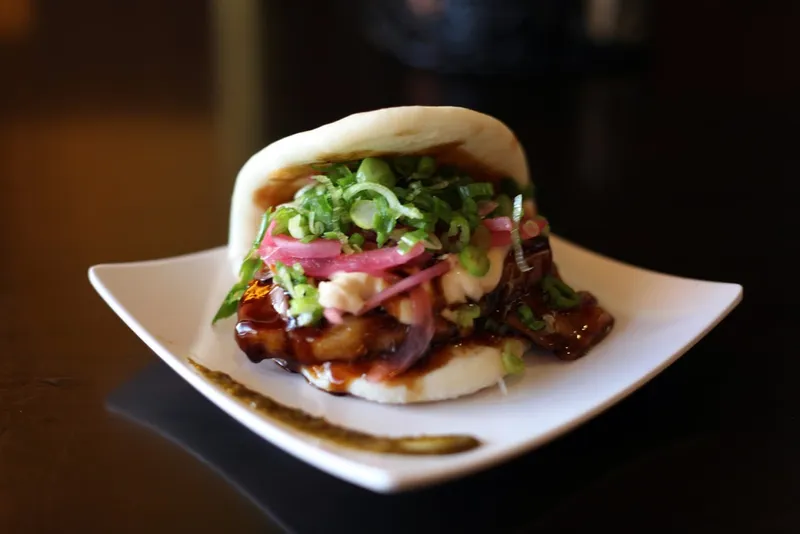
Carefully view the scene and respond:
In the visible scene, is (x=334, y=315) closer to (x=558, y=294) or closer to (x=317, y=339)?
(x=317, y=339)

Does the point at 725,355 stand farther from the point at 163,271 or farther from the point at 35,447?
the point at 35,447

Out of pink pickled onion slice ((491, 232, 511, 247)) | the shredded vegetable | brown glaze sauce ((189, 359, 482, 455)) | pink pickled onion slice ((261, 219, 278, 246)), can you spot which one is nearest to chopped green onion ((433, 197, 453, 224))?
the shredded vegetable

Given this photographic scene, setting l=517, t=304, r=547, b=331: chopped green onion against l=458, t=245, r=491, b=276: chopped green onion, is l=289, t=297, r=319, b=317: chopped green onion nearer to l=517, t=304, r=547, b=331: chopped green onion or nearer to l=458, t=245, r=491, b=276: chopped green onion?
l=458, t=245, r=491, b=276: chopped green onion

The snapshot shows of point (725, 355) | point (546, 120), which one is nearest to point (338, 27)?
point (546, 120)

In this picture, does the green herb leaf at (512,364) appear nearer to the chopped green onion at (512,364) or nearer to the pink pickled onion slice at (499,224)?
the chopped green onion at (512,364)

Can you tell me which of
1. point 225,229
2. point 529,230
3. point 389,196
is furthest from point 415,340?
point 225,229

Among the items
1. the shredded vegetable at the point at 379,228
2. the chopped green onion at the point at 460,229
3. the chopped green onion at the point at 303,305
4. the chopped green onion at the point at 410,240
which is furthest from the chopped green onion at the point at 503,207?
the chopped green onion at the point at 303,305

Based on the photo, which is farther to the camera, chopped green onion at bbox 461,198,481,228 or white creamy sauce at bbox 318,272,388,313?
chopped green onion at bbox 461,198,481,228
